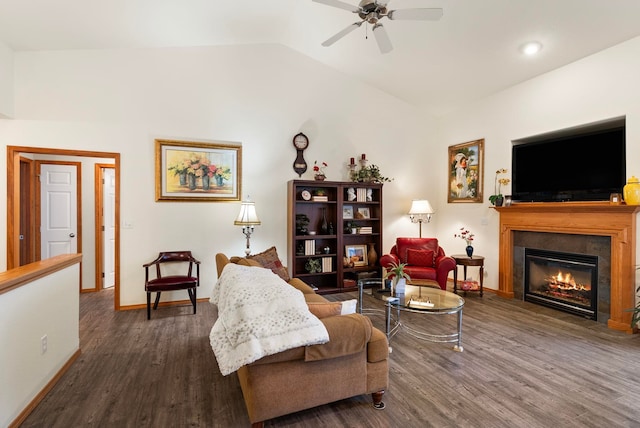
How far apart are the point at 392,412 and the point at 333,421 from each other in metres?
0.39

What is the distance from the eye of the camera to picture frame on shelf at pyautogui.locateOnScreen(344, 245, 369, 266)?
5234 millimetres

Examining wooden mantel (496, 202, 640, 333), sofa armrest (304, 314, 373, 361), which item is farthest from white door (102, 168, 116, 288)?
wooden mantel (496, 202, 640, 333)

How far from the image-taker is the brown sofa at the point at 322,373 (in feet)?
5.63

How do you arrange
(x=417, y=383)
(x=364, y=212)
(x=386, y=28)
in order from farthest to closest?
1. (x=364, y=212)
2. (x=386, y=28)
3. (x=417, y=383)

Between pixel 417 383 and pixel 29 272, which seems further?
pixel 417 383

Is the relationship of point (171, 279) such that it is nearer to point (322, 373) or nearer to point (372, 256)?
point (322, 373)

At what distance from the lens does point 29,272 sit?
6.64 feet

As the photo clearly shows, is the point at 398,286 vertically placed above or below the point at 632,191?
below

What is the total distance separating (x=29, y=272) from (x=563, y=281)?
18.3ft

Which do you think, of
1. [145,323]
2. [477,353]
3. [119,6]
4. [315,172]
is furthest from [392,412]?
[119,6]

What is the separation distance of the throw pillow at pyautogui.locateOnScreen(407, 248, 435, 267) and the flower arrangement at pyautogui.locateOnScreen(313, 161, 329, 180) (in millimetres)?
1840

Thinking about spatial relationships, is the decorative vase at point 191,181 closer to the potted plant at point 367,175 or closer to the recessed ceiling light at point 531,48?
the potted plant at point 367,175

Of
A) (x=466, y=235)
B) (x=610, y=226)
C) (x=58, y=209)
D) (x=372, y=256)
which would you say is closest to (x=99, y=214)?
(x=58, y=209)

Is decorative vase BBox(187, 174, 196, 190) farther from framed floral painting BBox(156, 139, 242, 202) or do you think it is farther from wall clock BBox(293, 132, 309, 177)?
wall clock BBox(293, 132, 309, 177)
